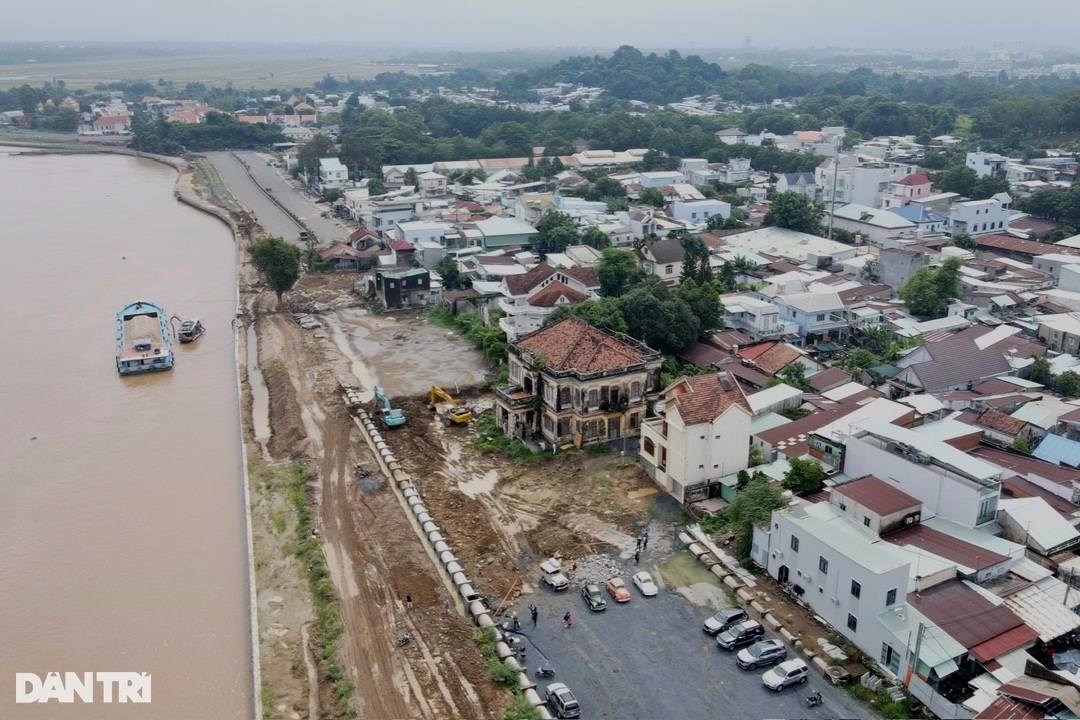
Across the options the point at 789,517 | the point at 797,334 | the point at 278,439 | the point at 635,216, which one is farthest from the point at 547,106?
the point at 789,517

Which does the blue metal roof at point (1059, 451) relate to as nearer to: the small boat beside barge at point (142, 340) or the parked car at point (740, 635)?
the parked car at point (740, 635)

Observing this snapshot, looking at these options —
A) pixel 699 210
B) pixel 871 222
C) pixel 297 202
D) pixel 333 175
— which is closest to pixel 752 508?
pixel 871 222

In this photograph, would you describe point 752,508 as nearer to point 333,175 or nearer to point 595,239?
point 595,239

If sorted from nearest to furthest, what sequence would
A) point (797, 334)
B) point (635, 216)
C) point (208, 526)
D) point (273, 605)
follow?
point (273, 605) → point (208, 526) → point (797, 334) → point (635, 216)

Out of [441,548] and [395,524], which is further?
[395,524]

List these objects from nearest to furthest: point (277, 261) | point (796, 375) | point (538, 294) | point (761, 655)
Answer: point (761, 655) → point (796, 375) → point (538, 294) → point (277, 261)

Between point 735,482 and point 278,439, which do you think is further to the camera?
point 278,439

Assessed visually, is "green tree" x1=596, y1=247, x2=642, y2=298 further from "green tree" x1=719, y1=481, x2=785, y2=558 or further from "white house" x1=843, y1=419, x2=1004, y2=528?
"green tree" x1=719, y1=481, x2=785, y2=558

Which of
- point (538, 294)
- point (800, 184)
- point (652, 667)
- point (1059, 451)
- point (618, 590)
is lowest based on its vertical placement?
point (652, 667)

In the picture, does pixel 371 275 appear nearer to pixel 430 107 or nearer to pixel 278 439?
pixel 278 439
